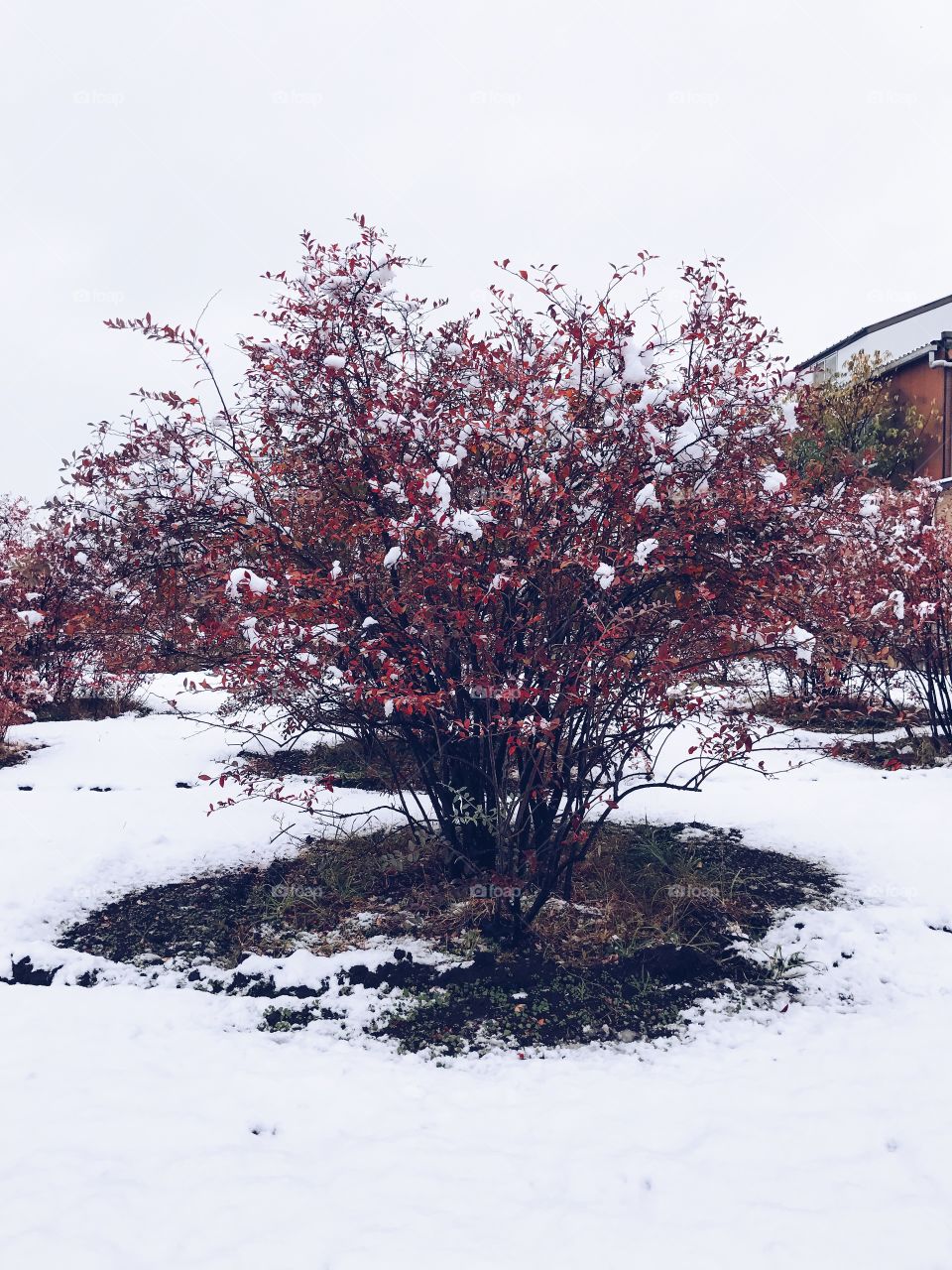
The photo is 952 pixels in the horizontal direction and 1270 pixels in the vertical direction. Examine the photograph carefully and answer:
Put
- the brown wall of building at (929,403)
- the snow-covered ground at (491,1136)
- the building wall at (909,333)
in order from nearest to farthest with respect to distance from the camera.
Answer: the snow-covered ground at (491,1136)
the brown wall of building at (929,403)
the building wall at (909,333)

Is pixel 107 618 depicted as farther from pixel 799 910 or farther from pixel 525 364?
pixel 799 910

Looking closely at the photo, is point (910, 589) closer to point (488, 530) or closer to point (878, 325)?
point (488, 530)

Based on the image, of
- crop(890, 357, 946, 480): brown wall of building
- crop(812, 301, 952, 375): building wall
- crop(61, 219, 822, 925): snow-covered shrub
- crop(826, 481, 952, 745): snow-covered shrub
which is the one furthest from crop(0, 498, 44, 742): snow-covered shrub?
crop(812, 301, 952, 375): building wall

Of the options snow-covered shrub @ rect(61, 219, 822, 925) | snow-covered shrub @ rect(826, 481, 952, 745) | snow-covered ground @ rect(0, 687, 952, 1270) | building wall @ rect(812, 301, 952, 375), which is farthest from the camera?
building wall @ rect(812, 301, 952, 375)

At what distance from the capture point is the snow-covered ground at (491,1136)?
236 centimetres

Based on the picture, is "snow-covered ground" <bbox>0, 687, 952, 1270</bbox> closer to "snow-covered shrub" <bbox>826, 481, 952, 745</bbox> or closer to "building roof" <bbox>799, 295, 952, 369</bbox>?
"snow-covered shrub" <bbox>826, 481, 952, 745</bbox>

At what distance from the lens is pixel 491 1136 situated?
287 centimetres

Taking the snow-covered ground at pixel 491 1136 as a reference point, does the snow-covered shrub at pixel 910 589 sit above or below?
above

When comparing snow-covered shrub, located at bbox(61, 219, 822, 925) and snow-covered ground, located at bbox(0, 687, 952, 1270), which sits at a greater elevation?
snow-covered shrub, located at bbox(61, 219, 822, 925)

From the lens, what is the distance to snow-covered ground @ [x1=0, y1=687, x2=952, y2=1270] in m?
2.36

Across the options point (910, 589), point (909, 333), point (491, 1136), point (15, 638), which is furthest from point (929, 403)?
point (491, 1136)

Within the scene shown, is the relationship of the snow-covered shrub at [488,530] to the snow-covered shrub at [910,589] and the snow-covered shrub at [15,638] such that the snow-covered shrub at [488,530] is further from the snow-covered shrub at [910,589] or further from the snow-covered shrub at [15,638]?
the snow-covered shrub at [15,638]

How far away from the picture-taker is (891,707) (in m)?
9.23

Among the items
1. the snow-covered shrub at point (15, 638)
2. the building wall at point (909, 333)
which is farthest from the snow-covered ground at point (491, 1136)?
the building wall at point (909, 333)
